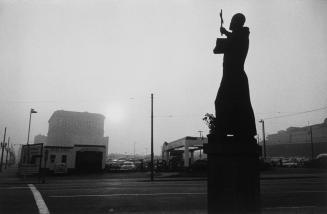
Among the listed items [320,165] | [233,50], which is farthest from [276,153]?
[233,50]

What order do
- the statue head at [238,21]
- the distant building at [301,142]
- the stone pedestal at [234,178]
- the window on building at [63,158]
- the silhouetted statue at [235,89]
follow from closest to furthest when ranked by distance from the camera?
the stone pedestal at [234,178]
the silhouetted statue at [235,89]
the statue head at [238,21]
the window on building at [63,158]
the distant building at [301,142]

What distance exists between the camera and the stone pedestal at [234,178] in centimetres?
483

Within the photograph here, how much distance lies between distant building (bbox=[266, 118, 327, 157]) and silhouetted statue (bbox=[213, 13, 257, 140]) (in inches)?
3430

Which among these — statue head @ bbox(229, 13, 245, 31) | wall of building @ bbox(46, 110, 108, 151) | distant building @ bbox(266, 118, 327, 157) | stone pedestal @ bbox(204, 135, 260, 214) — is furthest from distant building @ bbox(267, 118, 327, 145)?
stone pedestal @ bbox(204, 135, 260, 214)

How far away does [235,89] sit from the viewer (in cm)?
549

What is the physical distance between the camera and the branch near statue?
4855 millimetres

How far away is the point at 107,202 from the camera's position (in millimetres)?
11172

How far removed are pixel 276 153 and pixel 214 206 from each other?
10706cm

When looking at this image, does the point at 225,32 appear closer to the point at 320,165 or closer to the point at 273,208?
the point at 273,208

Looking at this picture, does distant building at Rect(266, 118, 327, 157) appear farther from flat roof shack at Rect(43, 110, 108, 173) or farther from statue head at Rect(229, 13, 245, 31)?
statue head at Rect(229, 13, 245, 31)

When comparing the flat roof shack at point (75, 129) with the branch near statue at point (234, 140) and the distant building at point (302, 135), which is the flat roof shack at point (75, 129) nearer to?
the distant building at point (302, 135)

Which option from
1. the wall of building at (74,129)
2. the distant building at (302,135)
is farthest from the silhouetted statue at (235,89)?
the distant building at (302,135)

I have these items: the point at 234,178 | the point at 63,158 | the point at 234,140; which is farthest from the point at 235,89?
the point at 63,158

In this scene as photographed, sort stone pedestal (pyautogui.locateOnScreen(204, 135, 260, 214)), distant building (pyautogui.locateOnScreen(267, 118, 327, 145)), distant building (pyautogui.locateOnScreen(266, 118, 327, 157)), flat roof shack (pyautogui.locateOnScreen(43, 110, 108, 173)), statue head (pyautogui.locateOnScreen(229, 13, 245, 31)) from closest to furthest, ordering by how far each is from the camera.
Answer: stone pedestal (pyautogui.locateOnScreen(204, 135, 260, 214))
statue head (pyautogui.locateOnScreen(229, 13, 245, 31))
flat roof shack (pyautogui.locateOnScreen(43, 110, 108, 173))
distant building (pyautogui.locateOnScreen(266, 118, 327, 157))
distant building (pyautogui.locateOnScreen(267, 118, 327, 145))
